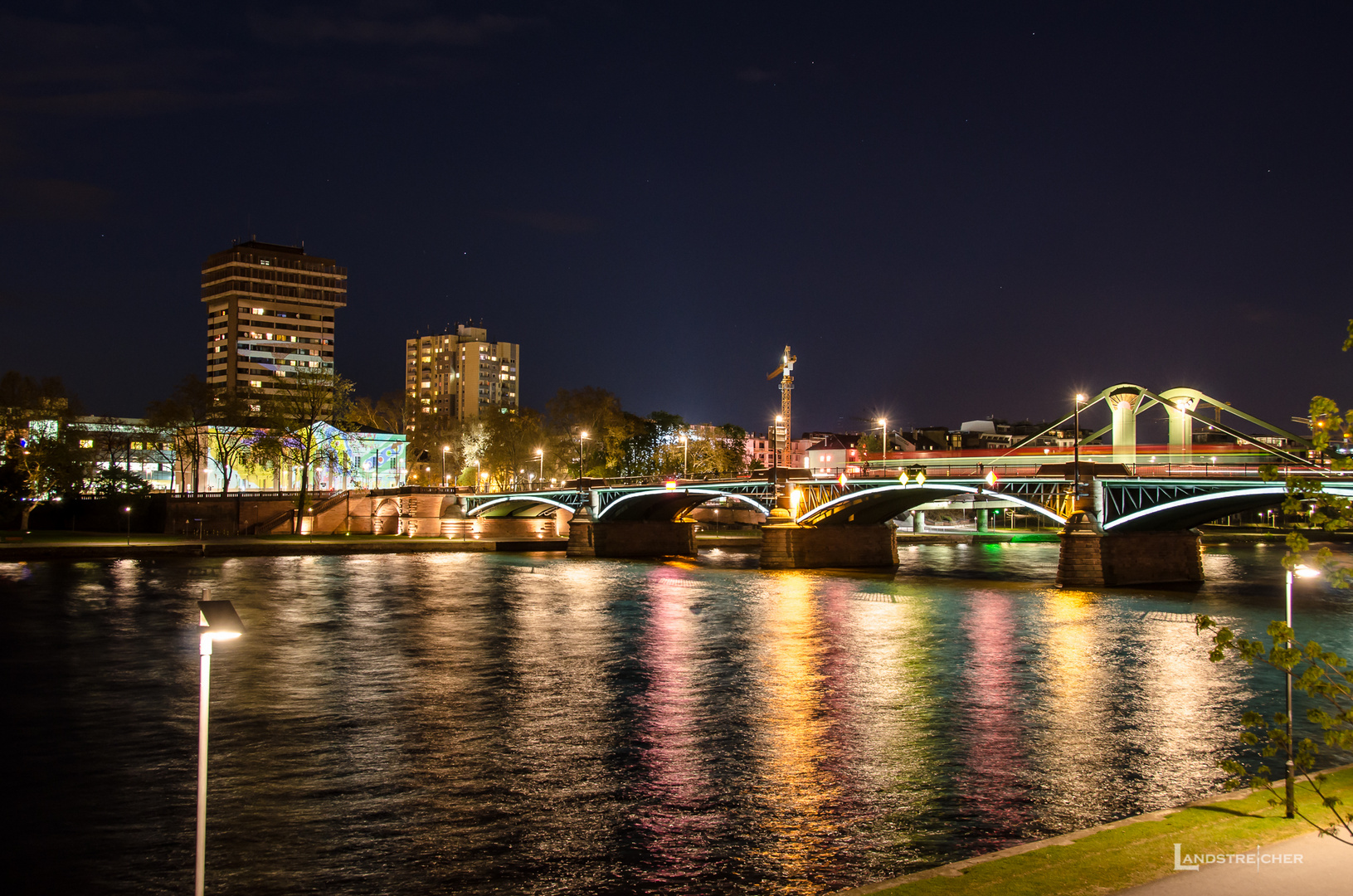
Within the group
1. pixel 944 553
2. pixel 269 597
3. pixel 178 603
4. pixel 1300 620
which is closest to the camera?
pixel 1300 620

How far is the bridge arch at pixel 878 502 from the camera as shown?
52062 millimetres

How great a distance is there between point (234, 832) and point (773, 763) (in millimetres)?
8637

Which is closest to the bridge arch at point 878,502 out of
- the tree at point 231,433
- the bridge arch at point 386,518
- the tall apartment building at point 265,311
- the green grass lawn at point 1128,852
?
the green grass lawn at point 1128,852

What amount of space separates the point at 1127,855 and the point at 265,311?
177 m

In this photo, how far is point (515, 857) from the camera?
1384 centimetres

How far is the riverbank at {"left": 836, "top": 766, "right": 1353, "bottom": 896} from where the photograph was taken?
9.76 meters

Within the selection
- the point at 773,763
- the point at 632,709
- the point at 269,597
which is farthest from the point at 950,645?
the point at 269,597

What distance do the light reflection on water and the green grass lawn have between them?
9.13 feet

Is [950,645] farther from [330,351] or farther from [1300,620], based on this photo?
[330,351]

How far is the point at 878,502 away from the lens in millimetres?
61438

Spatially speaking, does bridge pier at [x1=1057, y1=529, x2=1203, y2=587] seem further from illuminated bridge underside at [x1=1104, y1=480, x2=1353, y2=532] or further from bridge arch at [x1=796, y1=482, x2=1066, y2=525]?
bridge arch at [x1=796, y1=482, x2=1066, y2=525]

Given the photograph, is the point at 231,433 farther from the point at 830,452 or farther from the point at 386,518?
the point at 830,452

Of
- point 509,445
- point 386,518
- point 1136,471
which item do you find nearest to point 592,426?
point 509,445

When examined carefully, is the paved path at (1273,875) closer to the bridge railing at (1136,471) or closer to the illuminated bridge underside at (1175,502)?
the bridge railing at (1136,471)
